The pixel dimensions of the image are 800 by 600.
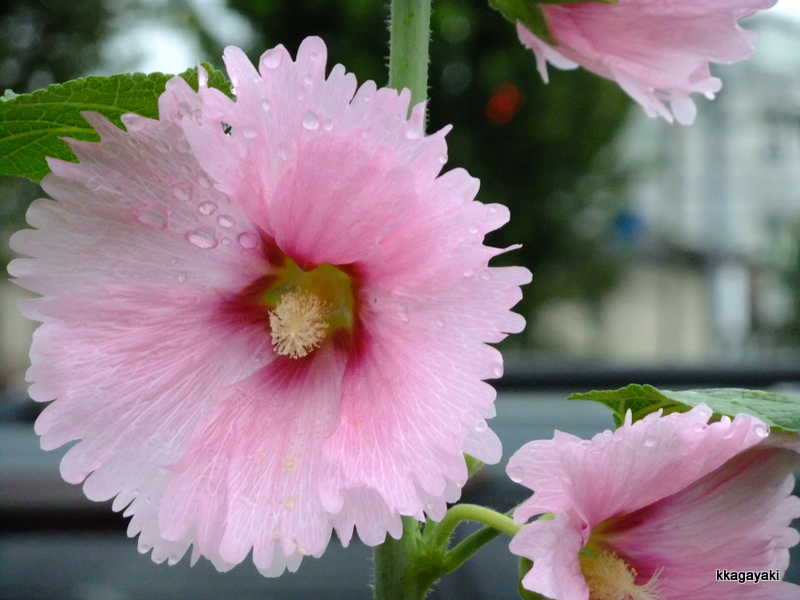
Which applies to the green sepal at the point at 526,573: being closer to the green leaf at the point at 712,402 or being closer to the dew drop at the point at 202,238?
the green leaf at the point at 712,402

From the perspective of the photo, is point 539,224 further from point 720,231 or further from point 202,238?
point 202,238

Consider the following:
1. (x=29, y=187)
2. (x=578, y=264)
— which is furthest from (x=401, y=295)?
(x=578, y=264)

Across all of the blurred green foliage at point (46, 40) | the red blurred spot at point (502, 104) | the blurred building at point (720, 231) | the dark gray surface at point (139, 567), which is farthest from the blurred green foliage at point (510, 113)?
the dark gray surface at point (139, 567)

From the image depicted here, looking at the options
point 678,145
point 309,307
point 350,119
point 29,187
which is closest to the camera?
point 350,119

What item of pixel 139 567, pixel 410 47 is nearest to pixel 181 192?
pixel 410 47

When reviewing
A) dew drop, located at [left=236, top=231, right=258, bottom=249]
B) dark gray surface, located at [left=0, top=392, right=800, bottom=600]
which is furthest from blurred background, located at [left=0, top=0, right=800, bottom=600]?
dew drop, located at [left=236, top=231, right=258, bottom=249]

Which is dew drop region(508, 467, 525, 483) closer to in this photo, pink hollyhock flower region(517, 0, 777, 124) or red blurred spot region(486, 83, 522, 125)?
pink hollyhock flower region(517, 0, 777, 124)

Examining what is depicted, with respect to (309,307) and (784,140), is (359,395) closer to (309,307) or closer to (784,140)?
(309,307)
